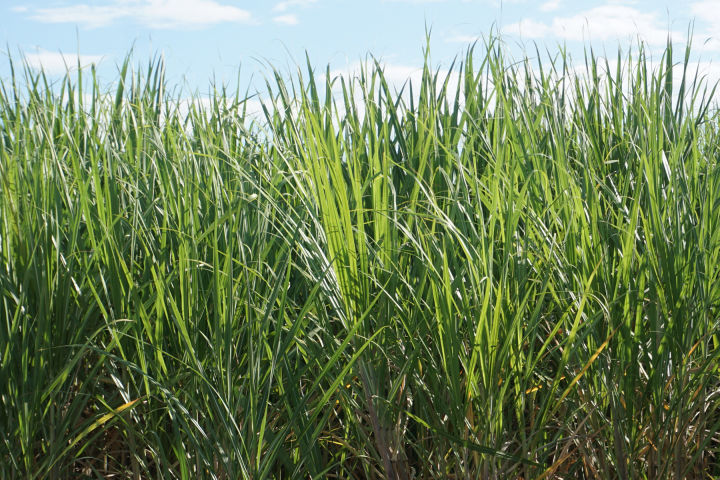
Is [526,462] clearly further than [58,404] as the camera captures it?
No

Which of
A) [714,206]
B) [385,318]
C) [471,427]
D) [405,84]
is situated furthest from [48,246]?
[714,206]

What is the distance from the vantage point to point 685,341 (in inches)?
52.4

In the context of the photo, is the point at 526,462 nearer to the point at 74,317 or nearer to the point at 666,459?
the point at 666,459

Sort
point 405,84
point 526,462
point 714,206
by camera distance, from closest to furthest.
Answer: point 526,462
point 714,206
point 405,84

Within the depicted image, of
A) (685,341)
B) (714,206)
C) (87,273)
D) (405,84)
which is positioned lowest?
(685,341)

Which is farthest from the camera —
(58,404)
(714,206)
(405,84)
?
(405,84)

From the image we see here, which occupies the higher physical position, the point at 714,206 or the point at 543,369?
the point at 714,206

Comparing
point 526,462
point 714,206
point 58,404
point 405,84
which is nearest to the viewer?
point 526,462

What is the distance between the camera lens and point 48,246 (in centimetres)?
130

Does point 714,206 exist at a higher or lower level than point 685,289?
higher

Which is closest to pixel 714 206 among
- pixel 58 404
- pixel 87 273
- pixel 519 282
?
pixel 519 282

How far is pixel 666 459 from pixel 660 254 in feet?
1.28

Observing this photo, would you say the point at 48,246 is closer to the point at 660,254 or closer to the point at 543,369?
the point at 543,369

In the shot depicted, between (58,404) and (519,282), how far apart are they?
0.88 meters
